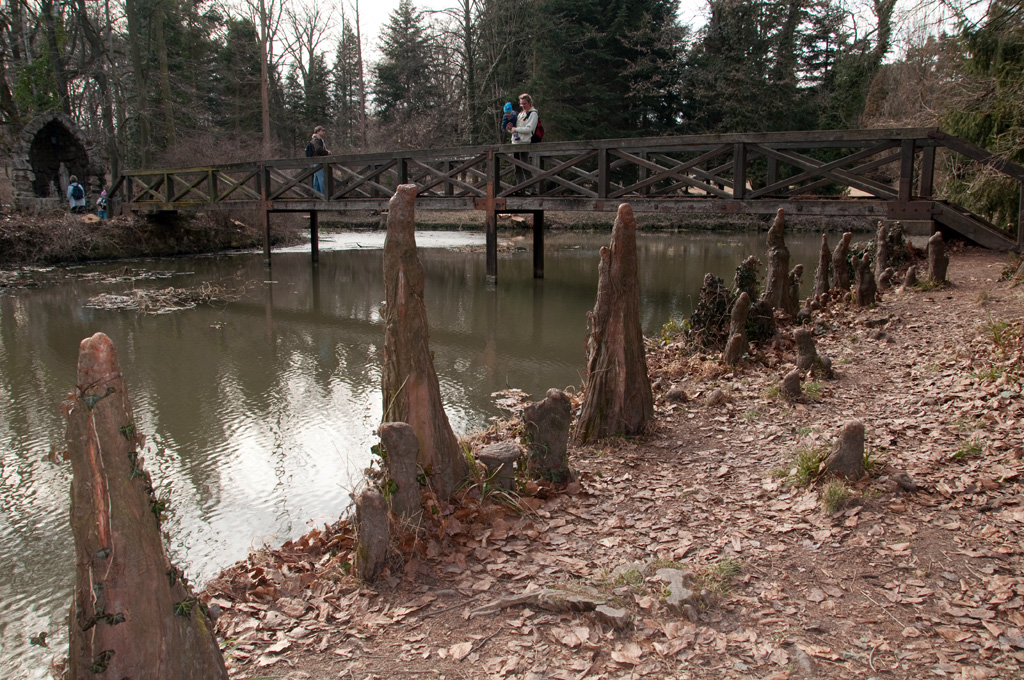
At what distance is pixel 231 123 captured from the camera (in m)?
39.3

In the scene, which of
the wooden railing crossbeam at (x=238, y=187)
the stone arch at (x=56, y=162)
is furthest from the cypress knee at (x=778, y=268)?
the stone arch at (x=56, y=162)

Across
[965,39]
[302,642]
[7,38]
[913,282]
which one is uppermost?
[7,38]

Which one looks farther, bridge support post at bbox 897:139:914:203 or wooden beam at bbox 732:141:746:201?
wooden beam at bbox 732:141:746:201

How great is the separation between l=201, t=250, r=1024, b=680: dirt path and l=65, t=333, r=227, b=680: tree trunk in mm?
750

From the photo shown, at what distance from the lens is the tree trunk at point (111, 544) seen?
8.40 feet

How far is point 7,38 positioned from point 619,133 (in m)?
24.7

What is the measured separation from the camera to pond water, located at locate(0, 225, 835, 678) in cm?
514

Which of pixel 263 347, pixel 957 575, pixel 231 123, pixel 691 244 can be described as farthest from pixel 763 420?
pixel 231 123

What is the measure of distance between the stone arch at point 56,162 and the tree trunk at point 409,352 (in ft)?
77.1

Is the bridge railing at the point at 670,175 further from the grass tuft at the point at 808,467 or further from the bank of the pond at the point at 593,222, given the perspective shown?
the bank of the pond at the point at 593,222

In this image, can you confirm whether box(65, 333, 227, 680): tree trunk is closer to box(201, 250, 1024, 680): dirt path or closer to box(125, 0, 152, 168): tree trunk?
box(201, 250, 1024, 680): dirt path

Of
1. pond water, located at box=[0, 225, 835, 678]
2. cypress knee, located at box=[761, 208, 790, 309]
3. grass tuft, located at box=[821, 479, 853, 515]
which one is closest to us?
grass tuft, located at box=[821, 479, 853, 515]

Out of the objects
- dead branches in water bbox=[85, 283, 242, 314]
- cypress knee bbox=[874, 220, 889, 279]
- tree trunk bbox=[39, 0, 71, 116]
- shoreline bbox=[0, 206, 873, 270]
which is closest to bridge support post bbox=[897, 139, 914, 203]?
cypress knee bbox=[874, 220, 889, 279]

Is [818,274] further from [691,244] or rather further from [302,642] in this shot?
[691,244]
